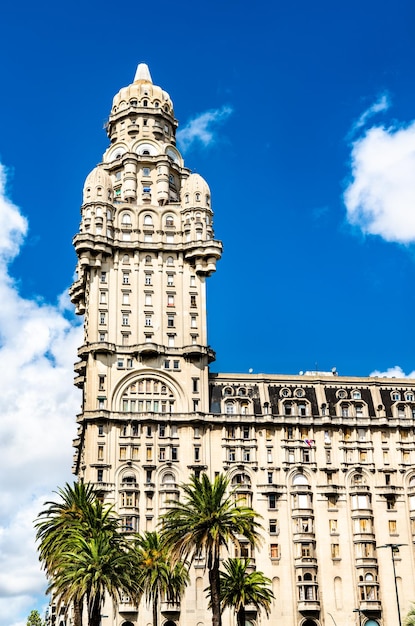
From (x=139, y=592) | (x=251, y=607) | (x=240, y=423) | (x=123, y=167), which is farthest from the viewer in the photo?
(x=123, y=167)

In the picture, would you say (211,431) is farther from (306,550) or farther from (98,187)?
(98,187)

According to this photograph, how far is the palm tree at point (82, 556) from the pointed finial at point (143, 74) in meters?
85.0

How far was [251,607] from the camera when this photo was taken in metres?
116

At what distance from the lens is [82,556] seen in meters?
80.8

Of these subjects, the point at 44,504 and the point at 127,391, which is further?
the point at 127,391

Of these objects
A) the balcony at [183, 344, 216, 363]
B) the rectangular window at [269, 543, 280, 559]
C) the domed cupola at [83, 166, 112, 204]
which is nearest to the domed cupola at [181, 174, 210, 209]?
the domed cupola at [83, 166, 112, 204]

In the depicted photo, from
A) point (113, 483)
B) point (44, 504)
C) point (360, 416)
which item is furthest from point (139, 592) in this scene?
point (360, 416)

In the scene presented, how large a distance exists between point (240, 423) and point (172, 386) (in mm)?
10972

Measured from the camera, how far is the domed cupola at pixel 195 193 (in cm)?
13625

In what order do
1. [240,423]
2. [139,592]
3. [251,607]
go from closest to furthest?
[139,592], [251,607], [240,423]

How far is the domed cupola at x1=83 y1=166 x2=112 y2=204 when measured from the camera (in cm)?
13350

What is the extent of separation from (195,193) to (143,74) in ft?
102

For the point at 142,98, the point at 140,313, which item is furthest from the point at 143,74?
the point at 140,313

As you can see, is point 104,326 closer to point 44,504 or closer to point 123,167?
point 123,167
